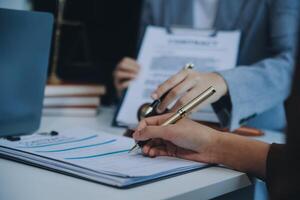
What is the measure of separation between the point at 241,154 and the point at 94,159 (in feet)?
0.77

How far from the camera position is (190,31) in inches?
50.6

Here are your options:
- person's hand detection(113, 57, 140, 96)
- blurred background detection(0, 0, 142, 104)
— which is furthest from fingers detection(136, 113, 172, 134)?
blurred background detection(0, 0, 142, 104)

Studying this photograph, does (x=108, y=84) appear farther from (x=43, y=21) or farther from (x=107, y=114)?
(x=43, y=21)

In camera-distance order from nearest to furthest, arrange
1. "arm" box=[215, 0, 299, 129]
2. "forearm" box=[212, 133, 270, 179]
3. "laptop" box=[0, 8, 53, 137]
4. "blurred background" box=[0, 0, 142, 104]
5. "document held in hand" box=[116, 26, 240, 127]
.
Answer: "forearm" box=[212, 133, 270, 179] → "laptop" box=[0, 8, 53, 137] → "arm" box=[215, 0, 299, 129] → "document held in hand" box=[116, 26, 240, 127] → "blurred background" box=[0, 0, 142, 104]

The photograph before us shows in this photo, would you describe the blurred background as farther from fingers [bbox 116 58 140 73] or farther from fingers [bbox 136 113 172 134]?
fingers [bbox 136 113 172 134]

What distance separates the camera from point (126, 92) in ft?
4.13

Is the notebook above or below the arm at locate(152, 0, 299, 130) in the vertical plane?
below

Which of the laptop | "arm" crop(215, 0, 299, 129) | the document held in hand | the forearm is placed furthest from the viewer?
the document held in hand

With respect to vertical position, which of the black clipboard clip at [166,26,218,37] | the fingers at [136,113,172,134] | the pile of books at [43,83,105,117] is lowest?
the pile of books at [43,83,105,117]

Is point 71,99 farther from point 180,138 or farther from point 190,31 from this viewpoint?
point 180,138

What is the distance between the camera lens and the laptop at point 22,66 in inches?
36.2

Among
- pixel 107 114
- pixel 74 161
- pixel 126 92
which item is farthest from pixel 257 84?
pixel 74 161

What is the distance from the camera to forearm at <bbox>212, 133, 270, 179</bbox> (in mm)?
771

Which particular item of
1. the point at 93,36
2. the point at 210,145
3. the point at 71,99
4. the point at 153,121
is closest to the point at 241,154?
the point at 210,145
